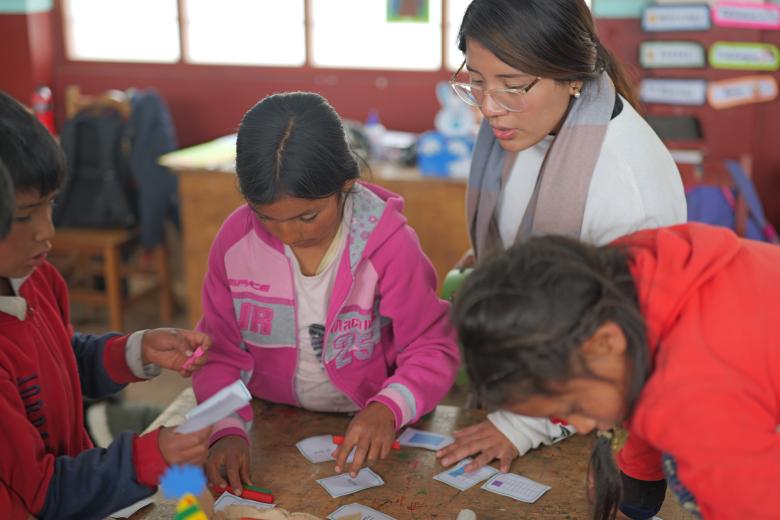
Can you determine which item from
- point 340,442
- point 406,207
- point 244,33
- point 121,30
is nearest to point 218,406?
point 340,442

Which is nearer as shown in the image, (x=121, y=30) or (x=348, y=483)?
(x=348, y=483)

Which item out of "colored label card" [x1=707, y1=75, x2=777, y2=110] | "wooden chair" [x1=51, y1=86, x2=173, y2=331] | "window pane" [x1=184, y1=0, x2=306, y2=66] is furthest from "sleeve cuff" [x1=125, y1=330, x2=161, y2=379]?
"window pane" [x1=184, y1=0, x2=306, y2=66]

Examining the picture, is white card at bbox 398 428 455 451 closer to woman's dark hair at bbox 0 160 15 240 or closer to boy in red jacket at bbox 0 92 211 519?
boy in red jacket at bbox 0 92 211 519

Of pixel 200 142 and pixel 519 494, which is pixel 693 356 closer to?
pixel 519 494

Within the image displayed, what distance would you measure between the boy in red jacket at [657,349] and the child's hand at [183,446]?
46 cm

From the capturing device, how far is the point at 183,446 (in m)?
1.33

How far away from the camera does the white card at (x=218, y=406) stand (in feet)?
3.89

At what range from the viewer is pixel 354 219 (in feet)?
5.56

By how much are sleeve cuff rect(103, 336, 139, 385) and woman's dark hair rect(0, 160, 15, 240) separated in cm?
53

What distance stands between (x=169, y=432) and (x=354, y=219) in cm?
56

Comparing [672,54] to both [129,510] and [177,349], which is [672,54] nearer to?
[177,349]

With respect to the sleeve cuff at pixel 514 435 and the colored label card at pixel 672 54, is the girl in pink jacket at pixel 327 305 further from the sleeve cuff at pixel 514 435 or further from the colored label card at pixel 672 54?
the colored label card at pixel 672 54

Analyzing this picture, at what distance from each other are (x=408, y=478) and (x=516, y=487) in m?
0.18

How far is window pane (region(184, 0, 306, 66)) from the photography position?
5.30 meters
